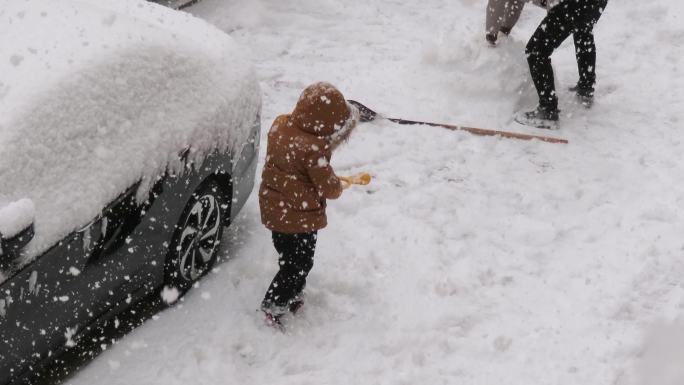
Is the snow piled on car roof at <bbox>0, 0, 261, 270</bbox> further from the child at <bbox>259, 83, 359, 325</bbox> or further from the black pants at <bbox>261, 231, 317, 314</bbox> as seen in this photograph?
the black pants at <bbox>261, 231, 317, 314</bbox>

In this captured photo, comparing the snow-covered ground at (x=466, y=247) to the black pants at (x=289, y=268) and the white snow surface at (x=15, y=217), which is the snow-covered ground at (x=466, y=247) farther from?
the white snow surface at (x=15, y=217)

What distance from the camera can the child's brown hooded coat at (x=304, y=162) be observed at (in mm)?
3148

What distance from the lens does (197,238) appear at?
12.3ft

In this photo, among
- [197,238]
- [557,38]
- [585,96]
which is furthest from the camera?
[585,96]

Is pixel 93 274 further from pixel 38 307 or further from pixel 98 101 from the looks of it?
pixel 98 101

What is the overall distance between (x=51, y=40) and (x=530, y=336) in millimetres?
2707

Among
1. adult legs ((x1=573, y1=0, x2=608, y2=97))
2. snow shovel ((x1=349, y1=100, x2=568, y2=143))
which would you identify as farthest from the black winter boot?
snow shovel ((x1=349, y1=100, x2=568, y2=143))

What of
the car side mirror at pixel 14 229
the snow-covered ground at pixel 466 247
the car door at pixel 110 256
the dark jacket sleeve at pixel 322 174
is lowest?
the snow-covered ground at pixel 466 247

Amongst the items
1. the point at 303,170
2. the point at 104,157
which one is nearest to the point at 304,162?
the point at 303,170

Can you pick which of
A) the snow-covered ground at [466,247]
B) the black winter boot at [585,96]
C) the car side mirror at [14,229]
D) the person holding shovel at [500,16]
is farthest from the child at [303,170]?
the black winter boot at [585,96]

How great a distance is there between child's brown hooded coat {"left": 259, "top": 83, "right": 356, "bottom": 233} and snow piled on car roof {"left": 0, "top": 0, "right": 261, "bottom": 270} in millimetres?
460

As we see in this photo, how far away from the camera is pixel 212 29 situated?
4062 mm

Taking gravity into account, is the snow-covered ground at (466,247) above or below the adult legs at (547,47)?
below

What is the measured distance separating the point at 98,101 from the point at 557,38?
3.88m
